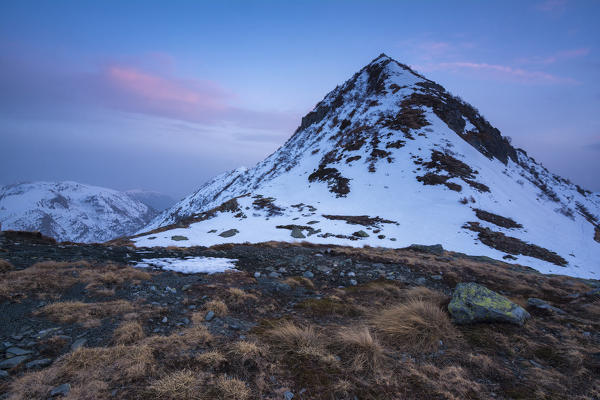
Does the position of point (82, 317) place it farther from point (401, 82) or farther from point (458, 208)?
point (401, 82)

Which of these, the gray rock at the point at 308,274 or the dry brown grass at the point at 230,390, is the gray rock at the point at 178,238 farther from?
the dry brown grass at the point at 230,390

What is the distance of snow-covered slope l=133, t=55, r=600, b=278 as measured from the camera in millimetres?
22625

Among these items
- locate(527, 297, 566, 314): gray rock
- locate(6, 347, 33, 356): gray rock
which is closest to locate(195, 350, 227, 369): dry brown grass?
locate(6, 347, 33, 356): gray rock

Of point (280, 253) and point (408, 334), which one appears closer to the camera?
point (408, 334)

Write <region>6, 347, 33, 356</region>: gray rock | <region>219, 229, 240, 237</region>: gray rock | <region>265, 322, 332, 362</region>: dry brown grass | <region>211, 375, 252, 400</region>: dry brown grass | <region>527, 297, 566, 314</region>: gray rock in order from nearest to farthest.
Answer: <region>211, 375, 252, 400</region>: dry brown grass → <region>6, 347, 33, 356</region>: gray rock → <region>265, 322, 332, 362</region>: dry brown grass → <region>527, 297, 566, 314</region>: gray rock → <region>219, 229, 240, 237</region>: gray rock

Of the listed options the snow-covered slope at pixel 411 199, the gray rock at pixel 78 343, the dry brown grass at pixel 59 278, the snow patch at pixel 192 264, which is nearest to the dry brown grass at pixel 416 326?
the gray rock at pixel 78 343

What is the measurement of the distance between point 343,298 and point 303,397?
453 cm

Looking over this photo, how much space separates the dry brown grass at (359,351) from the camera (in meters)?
4.18

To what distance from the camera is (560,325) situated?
20.9 feet

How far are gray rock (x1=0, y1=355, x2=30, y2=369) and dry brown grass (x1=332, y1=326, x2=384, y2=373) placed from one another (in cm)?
501

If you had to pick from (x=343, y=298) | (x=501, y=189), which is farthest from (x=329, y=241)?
(x=501, y=189)

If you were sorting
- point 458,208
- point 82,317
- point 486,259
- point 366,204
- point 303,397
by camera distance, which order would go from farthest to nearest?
point 366,204 → point 458,208 → point 486,259 → point 82,317 → point 303,397

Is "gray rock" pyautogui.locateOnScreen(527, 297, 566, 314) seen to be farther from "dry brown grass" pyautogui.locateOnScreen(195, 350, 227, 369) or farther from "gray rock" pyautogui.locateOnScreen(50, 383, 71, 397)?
"gray rock" pyautogui.locateOnScreen(50, 383, 71, 397)

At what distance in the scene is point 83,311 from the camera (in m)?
5.29
